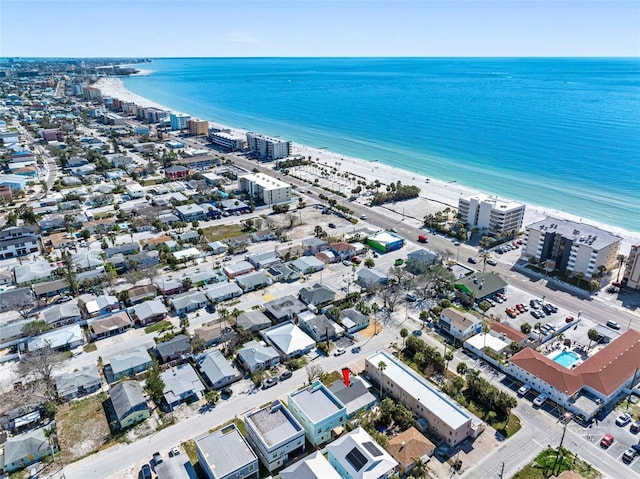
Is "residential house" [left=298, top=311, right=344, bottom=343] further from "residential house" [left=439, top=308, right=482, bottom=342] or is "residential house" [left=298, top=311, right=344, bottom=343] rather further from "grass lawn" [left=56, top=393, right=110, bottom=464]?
"grass lawn" [left=56, top=393, right=110, bottom=464]

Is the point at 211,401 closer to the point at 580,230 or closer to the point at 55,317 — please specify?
the point at 55,317

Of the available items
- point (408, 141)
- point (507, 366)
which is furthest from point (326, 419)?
point (408, 141)

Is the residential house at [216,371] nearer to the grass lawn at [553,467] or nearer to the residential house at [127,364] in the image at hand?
the residential house at [127,364]

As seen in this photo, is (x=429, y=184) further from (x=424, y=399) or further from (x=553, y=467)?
(x=553, y=467)

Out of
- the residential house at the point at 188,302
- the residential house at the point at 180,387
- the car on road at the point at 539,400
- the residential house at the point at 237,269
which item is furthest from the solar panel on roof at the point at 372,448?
the residential house at the point at 237,269

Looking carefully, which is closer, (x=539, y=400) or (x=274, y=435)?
(x=274, y=435)

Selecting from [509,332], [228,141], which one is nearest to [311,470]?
[509,332]

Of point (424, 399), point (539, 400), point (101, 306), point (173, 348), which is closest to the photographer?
point (424, 399)
